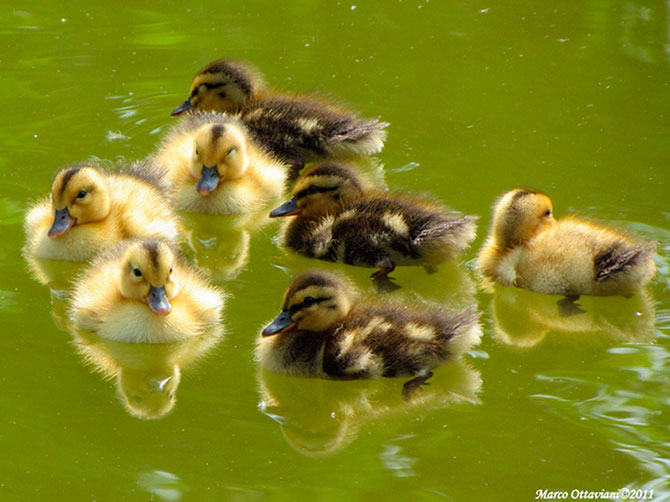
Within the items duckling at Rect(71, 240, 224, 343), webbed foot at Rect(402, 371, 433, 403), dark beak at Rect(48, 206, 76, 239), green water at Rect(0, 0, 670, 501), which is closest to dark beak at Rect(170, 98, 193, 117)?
green water at Rect(0, 0, 670, 501)

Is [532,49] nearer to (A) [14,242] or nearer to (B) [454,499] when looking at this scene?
(A) [14,242]

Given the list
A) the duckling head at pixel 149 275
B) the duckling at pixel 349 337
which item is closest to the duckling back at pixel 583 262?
the duckling at pixel 349 337

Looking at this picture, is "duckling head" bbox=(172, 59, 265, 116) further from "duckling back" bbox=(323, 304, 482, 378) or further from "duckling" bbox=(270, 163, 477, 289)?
"duckling back" bbox=(323, 304, 482, 378)

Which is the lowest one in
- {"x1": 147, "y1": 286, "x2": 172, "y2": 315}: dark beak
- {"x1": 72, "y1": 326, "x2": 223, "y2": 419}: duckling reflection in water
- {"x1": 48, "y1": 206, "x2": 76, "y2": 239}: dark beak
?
{"x1": 72, "y1": 326, "x2": 223, "y2": 419}: duckling reflection in water

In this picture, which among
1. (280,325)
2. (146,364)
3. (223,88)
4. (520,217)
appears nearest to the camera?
(280,325)

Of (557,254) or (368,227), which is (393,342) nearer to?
(557,254)

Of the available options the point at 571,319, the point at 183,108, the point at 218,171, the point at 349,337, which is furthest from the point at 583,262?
the point at 183,108

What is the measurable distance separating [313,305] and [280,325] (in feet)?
0.49

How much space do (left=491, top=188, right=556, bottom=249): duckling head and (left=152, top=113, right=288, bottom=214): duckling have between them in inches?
58.4

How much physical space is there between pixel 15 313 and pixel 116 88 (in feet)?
9.33

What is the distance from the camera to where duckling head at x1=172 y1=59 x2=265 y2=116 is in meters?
6.60

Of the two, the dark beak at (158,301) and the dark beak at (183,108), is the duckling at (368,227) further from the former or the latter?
the dark beak at (183,108)

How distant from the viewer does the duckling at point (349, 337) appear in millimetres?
4117

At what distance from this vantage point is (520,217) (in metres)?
4.88
